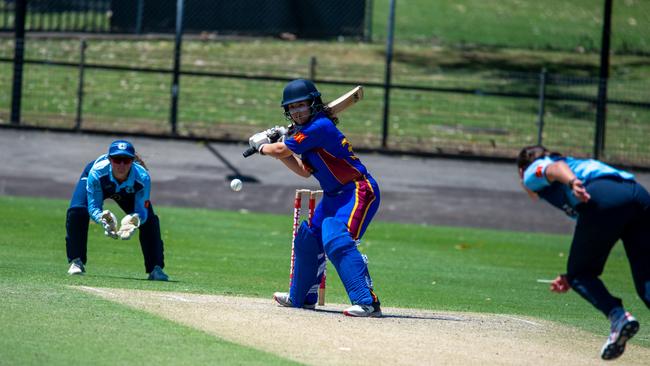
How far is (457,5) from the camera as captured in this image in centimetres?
3866

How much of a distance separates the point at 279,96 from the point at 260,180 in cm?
509

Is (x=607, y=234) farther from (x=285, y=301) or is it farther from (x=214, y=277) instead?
(x=214, y=277)

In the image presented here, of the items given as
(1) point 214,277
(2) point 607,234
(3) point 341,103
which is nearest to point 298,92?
(3) point 341,103

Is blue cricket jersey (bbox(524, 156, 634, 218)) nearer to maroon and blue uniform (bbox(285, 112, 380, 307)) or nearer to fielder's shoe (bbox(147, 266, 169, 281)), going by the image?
maroon and blue uniform (bbox(285, 112, 380, 307))

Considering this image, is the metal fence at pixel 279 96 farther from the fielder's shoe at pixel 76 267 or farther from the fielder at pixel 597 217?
the fielder at pixel 597 217

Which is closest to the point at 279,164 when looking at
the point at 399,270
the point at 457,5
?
the point at 399,270

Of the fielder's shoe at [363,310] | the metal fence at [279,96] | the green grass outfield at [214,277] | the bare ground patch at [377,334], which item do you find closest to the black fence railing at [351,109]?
the metal fence at [279,96]

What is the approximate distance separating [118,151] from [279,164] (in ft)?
38.1

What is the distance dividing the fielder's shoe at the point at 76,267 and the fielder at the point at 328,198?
2583 mm

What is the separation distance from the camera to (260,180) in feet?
71.3

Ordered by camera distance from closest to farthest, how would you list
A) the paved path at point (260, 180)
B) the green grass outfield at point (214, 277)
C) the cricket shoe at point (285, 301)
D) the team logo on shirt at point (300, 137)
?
1. the green grass outfield at point (214, 277)
2. the team logo on shirt at point (300, 137)
3. the cricket shoe at point (285, 301)
4. the paved path at point (260, 180)

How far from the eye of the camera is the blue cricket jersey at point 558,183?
326 inches

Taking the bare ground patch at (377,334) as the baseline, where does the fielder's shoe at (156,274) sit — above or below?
below

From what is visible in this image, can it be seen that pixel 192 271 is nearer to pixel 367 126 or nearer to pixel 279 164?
pixel 279 164
